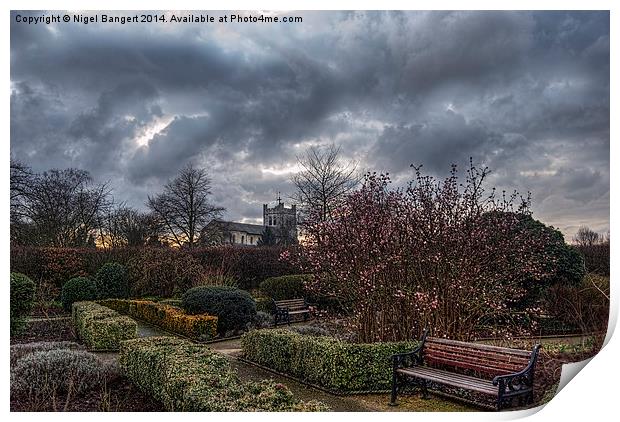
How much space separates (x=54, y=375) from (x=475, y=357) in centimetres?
412

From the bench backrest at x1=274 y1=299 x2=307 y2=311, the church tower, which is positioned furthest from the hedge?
the church tower

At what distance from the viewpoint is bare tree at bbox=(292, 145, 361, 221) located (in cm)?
1574

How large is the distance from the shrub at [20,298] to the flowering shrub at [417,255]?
14.8 ft

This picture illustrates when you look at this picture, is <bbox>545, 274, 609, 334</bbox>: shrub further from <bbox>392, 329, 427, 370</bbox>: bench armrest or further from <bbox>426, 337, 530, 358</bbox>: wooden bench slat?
<bbox>392, 329, 427, 370</bbox>: bench armrest

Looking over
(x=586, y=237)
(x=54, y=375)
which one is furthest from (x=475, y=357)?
(x=586, y=237)

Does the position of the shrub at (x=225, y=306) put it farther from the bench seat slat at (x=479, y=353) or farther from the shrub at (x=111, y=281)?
the bench seat slat at (x=479, y=353)

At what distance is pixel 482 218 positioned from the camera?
6734 mm

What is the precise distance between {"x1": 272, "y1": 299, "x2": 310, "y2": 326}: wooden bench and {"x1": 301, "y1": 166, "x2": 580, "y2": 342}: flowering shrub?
13.3ft

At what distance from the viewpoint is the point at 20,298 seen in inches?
324

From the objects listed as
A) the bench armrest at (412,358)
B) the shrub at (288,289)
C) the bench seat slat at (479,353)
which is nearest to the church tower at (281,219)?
the shrub at (288,289)

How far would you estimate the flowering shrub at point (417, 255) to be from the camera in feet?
21.2

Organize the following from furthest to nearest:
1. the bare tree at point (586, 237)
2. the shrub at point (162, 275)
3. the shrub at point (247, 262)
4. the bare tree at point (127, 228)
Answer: the shrub at point (247, 262)
the bare tree at point (127, 228)
the shrub at point (162, 275)
the bare tree at point (586, 237)
